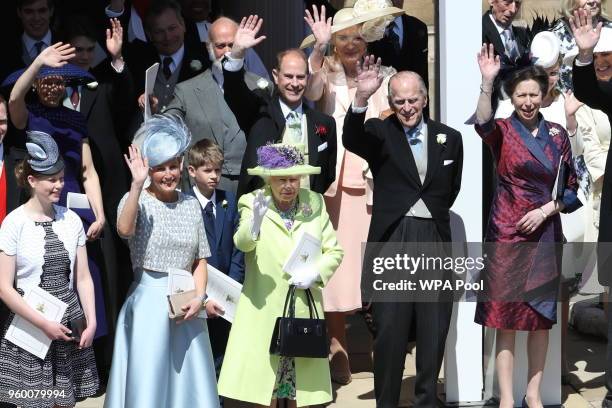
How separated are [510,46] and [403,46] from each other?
97 cm

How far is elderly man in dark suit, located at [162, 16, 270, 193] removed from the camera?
7.81m

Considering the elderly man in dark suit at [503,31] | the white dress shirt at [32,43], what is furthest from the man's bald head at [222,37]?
the elderly man in dark suit at [503,31]

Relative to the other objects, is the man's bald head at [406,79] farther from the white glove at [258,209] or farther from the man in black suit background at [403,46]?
the man in black suit background at [403,46]

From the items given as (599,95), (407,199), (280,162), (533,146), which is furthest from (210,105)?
(599,95)

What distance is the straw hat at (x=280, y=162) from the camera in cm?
693

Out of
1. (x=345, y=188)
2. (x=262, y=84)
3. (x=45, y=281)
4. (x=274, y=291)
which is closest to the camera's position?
(x=45, y=281)

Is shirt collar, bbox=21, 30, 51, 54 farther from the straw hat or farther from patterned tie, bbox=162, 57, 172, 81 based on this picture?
the straw hat

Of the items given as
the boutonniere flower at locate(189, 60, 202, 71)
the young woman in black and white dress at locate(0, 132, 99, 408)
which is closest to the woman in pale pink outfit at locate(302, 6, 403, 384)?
the boutonniere flower at locate(189, 60, 202, 71)

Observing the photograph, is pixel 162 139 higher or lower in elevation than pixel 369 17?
lower

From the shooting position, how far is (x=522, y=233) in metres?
7.53

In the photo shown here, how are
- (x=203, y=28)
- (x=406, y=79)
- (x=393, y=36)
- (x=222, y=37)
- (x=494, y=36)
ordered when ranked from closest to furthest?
(x=406, y=79), (x=222, y=37), (x=494, y=36), (x=203, y=28), (x=393, y=36)

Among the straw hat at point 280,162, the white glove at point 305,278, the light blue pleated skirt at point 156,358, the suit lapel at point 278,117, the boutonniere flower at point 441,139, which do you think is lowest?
the light blue pleated skirt at point 156,358

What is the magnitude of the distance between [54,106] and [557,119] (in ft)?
9.88

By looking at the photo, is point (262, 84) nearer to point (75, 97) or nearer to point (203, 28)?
point (75, 97)
